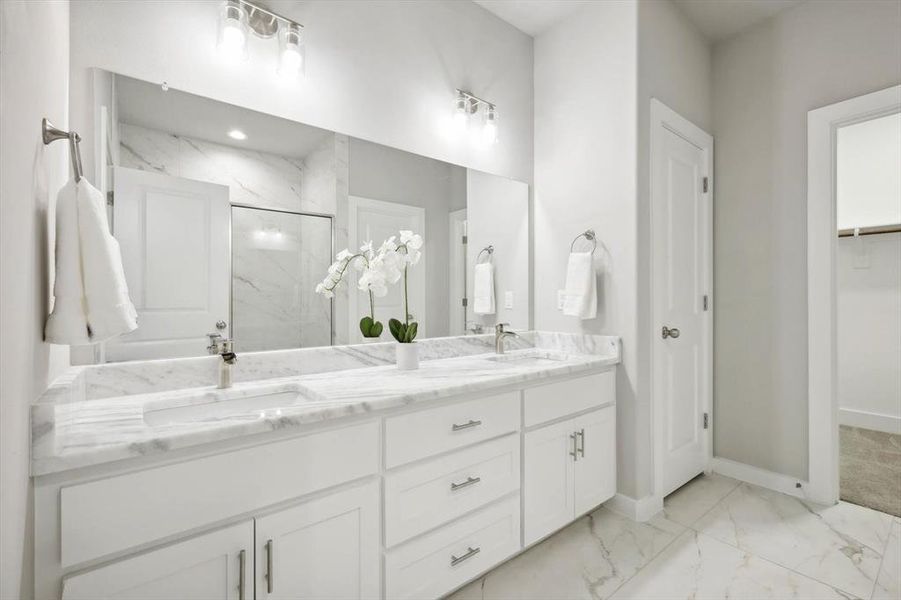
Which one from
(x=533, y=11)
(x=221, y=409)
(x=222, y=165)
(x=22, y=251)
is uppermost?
(x=533, y=11)

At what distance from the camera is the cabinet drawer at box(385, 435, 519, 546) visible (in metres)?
1.32

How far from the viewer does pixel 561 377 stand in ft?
6.20

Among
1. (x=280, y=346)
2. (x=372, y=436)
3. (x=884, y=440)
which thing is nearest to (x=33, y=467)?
(x=372, y=436)

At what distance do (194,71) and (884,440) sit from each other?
190 inches

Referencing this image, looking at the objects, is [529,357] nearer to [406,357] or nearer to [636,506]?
[406,357]

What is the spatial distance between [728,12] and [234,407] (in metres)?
3.24

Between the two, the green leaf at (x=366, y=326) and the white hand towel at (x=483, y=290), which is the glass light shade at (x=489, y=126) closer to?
the white hand towel at (x=483, y=290)

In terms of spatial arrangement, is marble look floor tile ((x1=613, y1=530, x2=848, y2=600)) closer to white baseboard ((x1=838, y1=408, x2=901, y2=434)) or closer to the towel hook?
the towel hook

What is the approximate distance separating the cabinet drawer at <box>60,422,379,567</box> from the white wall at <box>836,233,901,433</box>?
3954mm

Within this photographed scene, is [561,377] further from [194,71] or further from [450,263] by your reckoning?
[194,71]

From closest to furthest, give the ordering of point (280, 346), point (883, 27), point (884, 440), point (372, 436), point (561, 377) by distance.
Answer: point (372, 436), point (280, 346), point (561, 377), point (883, 27), point (884, 440)

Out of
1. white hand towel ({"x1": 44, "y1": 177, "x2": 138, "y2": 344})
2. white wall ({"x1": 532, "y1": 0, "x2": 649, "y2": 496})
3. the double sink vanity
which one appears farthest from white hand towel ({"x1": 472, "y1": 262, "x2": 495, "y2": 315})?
white hand towel ({"x1": 44, "y1": 177, "x2": 138, "y2": 344})

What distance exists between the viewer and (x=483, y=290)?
A: 2395 millimetres

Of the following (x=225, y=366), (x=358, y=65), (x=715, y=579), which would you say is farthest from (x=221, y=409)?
(x=715, y=579)
